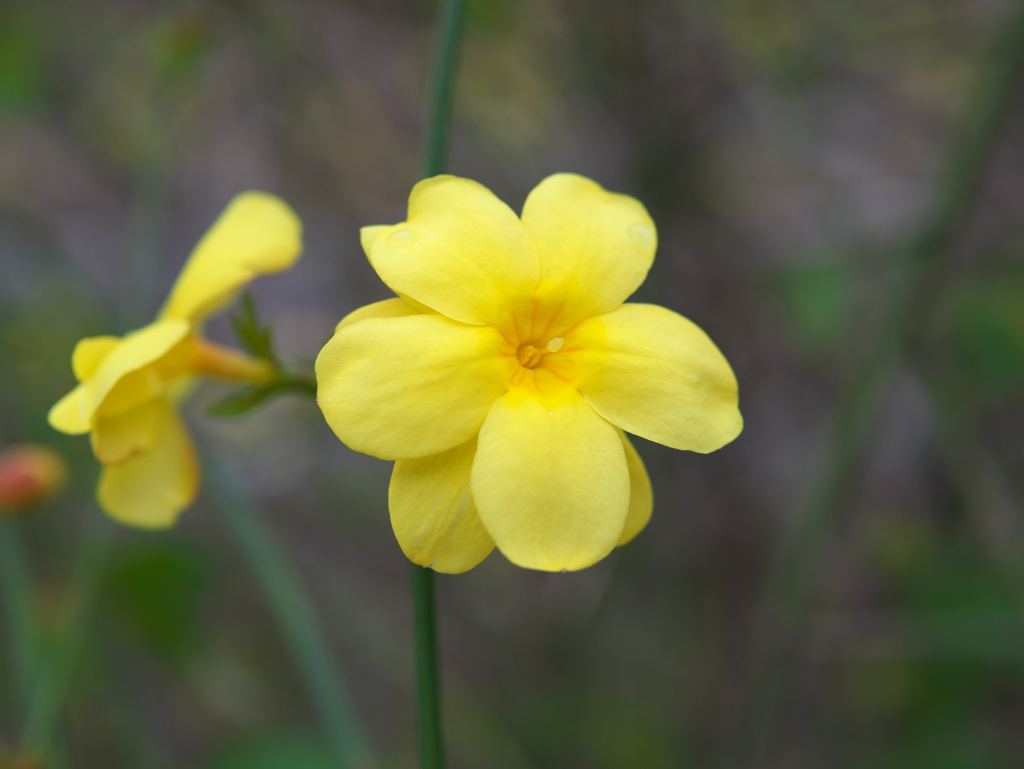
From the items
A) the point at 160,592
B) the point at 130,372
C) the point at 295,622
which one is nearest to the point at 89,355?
the point at 130,372

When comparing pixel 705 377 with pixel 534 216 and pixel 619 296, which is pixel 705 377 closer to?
pixel 619 296

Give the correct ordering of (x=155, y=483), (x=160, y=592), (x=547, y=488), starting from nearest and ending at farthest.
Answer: (x=547, y=488)
(x=155, y=483)
(x=160, y=592)

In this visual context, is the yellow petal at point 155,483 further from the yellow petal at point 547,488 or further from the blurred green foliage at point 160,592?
the blurred green foliage at point 160,592

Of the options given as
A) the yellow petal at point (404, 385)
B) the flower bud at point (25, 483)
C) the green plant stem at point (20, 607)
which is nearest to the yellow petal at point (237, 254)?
the yellow petal at point (404, 385)

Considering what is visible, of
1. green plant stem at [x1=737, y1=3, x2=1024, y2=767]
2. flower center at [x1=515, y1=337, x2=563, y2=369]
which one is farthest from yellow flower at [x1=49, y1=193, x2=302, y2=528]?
green plant stem at [x1=737, y1=3, x2=1024, y2=767]

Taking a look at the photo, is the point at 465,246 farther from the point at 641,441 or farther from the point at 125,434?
the point at 641,441

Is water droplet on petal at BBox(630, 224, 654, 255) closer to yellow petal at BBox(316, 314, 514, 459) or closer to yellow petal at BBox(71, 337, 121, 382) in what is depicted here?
yellow petal at BBox(316, 314, 514, 459)

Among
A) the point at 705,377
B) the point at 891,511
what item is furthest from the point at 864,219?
the point at 705,377
